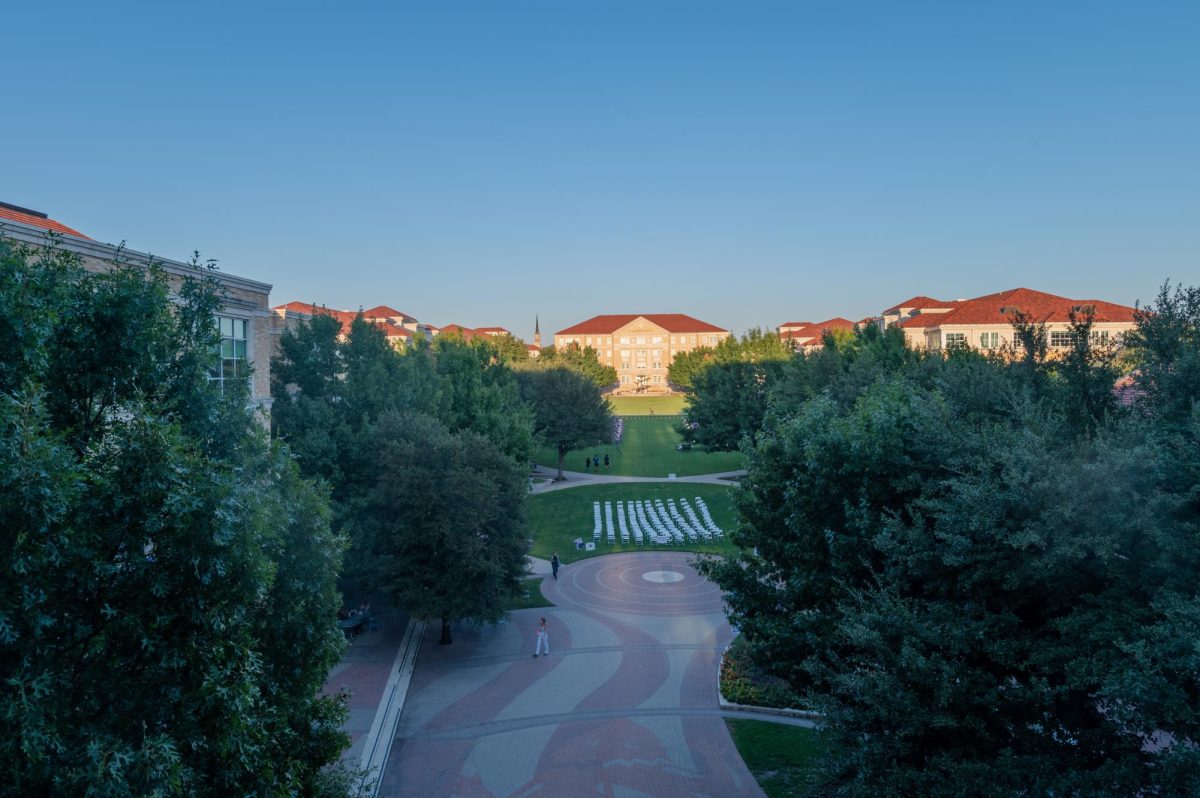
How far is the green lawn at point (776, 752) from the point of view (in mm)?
13148

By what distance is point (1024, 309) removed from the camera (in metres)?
60.2

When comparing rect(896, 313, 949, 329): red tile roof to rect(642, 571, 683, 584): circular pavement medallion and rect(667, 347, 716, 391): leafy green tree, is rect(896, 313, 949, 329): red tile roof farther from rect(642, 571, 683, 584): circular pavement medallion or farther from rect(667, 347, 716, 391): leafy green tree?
rect(642, 571, 683, 584): circular pavement medallion

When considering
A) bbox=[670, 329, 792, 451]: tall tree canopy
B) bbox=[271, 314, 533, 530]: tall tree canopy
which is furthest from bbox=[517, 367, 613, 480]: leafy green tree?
bbox=[271, 314, 533, 530]: tall tree canopy

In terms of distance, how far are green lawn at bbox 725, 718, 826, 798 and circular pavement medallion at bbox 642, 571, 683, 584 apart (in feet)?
38.1

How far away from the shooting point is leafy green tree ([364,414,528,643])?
1995 cm

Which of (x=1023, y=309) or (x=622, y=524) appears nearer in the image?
(x=622, y=524)

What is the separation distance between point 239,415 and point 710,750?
11807 millimetres

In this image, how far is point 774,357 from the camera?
5494 cm

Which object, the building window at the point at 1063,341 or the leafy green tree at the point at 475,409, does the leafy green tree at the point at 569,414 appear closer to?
the leafy green tree at the point at 475,409

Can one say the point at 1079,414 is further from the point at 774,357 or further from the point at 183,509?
the point at 774,357

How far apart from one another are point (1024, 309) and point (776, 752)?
191ft

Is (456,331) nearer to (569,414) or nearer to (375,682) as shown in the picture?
(569,414)

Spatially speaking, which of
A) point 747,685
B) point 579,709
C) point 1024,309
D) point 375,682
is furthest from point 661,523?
point 1024,309

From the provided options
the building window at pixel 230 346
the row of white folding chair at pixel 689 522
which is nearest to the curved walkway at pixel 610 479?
the row of white folding chair at pixel 689 522
